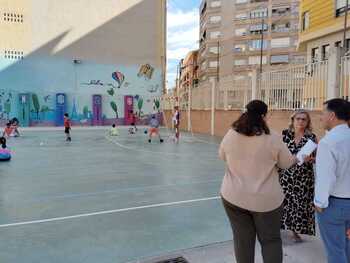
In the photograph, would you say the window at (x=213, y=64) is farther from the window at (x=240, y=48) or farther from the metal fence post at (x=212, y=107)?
the metal fence post at (x=212, y=107)

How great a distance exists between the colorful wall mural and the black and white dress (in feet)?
102

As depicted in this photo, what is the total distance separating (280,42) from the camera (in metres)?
65.2

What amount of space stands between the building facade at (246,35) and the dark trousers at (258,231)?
196 feet

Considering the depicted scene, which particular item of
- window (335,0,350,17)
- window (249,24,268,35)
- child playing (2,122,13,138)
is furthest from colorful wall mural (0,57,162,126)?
window (249,24,268,35)

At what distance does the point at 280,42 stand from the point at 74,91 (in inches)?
1729

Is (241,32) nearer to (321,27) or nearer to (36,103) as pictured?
(36,103)

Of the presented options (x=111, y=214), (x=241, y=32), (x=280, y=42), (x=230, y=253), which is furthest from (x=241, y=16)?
(x=230, y=253)

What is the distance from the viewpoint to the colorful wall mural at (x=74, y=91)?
3155 centimetres

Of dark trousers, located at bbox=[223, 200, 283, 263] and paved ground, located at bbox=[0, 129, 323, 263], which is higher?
dark trousers, located at bbox=[223, 200, 283, 263]

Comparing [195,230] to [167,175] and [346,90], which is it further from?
[346,90]

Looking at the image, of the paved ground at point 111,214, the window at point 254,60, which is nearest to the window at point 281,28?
the window at point 254,60

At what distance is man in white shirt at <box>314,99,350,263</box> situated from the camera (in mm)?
2688

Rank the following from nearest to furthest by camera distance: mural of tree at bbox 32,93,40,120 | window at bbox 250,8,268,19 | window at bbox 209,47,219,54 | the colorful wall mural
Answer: the colorful wall mural
mural of tree at bbox 32,93,40,120
window at bbox 250,8,268,19
window at bbox 209,47,219,54

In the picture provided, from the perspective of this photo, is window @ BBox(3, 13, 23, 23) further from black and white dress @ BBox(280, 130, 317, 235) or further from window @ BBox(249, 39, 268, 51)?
window @ BBox(249, 39, 268, 51)
